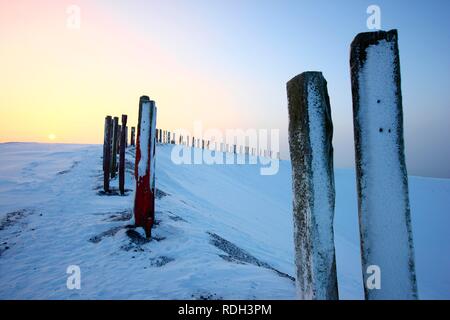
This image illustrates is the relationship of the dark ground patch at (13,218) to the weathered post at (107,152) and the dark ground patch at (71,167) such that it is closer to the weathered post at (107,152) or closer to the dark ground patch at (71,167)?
the weathered post at (107,152)

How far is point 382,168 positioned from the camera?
6.76 feet

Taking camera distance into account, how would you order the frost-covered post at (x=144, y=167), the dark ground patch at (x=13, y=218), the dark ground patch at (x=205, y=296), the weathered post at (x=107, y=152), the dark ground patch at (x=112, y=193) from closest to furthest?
1. the dark ground patch at (x=205, y=296)
2. the frost-covered post at (x=144, y=167)
3. the dark ground patch at (x=13, y=218)
4. the dark ground patch at (x=112, y=193)
5. the weathered post at (x=107, y=152)

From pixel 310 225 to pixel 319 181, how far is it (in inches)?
13.8

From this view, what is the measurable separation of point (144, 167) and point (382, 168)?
3.89 meters

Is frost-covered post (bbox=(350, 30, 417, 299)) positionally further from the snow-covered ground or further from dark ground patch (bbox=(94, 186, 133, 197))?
dark ground patch (bbox=(94, 186, 133, 197))

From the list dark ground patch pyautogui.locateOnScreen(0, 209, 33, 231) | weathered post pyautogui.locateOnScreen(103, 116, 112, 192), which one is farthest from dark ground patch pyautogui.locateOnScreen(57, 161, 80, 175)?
dark ground patch pyautogui.locateOnScreen(0, 209, 33, 231)

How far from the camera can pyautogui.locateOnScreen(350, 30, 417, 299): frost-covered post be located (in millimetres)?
1995

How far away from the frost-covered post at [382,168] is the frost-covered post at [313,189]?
23 centimetres

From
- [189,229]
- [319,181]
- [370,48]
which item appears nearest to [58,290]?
A: [189,229]

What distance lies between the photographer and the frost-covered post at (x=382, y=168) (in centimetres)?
200

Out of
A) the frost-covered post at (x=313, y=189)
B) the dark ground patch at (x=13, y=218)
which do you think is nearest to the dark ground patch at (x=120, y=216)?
the dark ground patch at (x=13, y=218)

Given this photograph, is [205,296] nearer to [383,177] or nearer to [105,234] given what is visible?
[383,177]

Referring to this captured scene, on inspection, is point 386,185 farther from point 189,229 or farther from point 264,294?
point 189,229

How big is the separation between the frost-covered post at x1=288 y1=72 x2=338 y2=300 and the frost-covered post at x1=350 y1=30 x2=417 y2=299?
0.23 metres
